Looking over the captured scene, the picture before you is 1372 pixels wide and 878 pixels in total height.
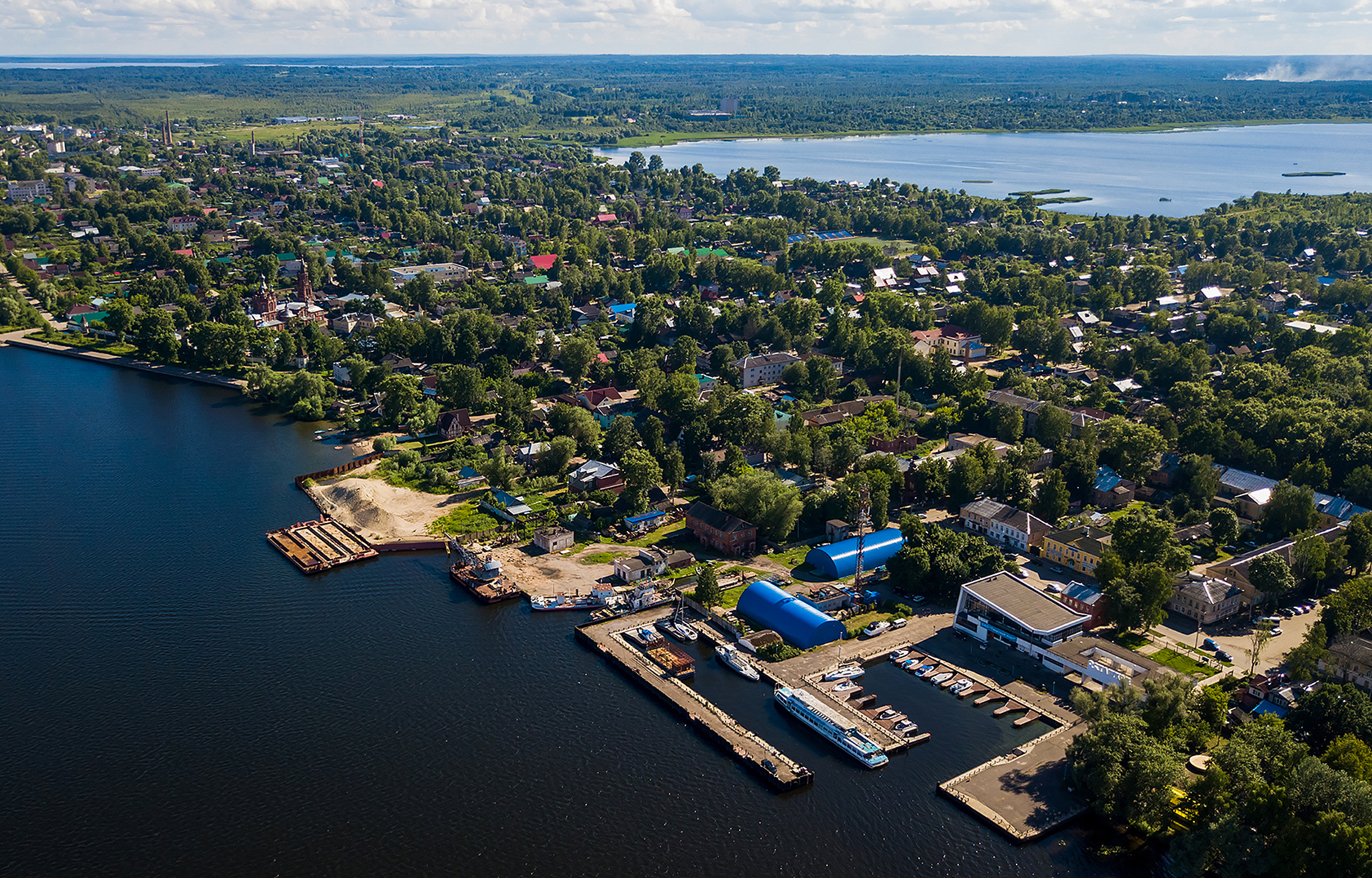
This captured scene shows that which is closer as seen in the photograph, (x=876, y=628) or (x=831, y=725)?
(x=831, y=725)

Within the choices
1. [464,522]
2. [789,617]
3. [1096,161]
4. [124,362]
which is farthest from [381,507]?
[1096,161]

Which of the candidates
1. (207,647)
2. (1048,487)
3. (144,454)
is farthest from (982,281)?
(207,647)

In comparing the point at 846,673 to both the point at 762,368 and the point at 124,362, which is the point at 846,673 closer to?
the point at 762,368

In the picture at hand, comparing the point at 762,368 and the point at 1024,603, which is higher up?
the point at 762,368

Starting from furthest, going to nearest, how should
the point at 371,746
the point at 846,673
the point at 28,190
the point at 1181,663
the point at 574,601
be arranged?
the point at 28,190
the point at 574,601
the point at 1181,663
the point at 846,673
the point at 371,746

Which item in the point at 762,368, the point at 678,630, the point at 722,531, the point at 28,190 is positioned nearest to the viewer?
the point at 678,630

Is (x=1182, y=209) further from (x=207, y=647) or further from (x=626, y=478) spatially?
(x=207, y=647)

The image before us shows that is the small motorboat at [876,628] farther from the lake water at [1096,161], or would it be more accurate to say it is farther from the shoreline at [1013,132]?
the shoreline at [1013,132]

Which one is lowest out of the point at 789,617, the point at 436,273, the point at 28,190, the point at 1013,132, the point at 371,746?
the point at 371,746

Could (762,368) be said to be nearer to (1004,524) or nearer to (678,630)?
(1004,524)
